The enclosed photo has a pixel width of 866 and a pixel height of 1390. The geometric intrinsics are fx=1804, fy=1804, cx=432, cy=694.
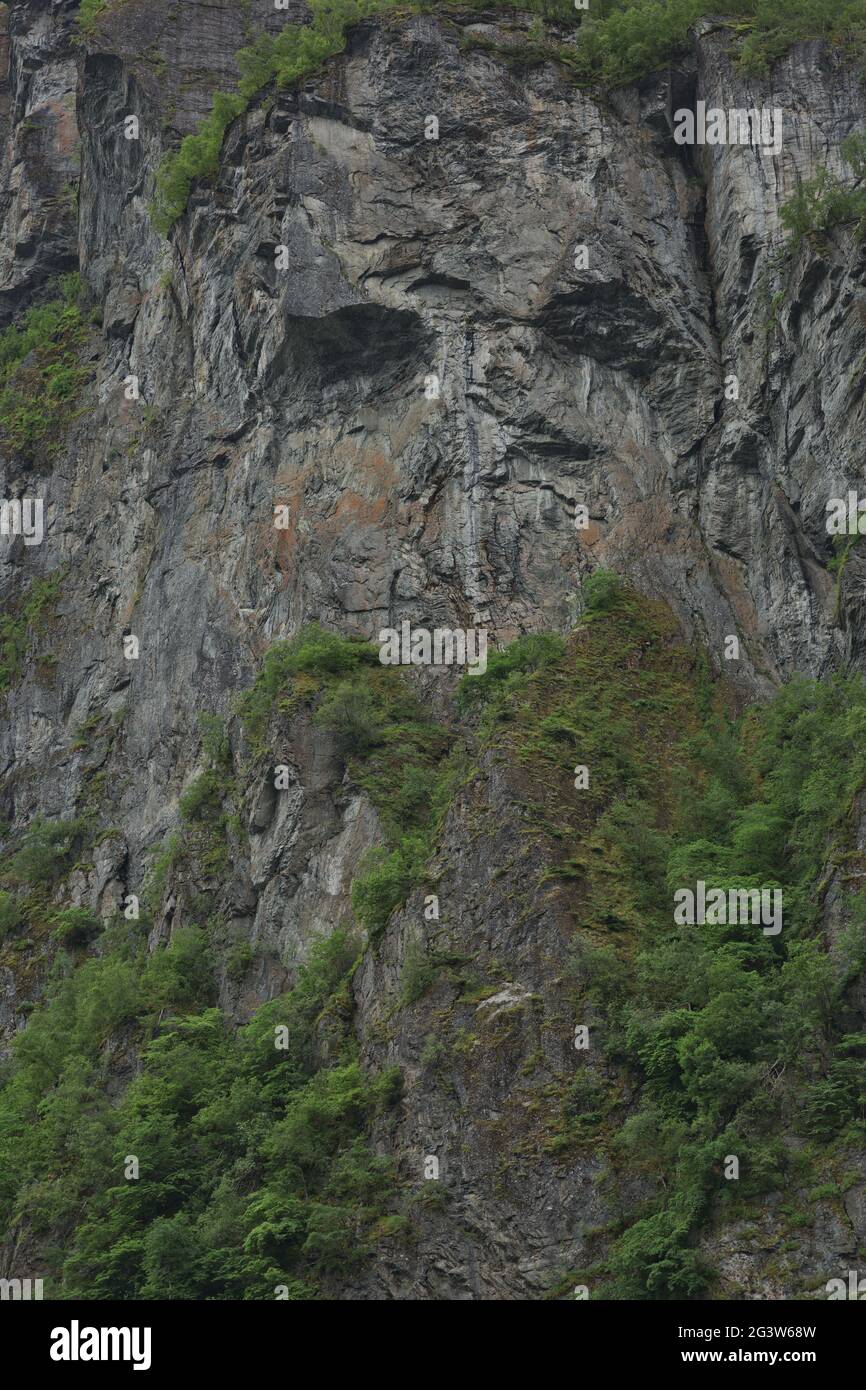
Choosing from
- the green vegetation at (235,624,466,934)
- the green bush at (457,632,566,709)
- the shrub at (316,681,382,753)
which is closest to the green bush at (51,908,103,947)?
the green vegetation at (235,624,466,934)

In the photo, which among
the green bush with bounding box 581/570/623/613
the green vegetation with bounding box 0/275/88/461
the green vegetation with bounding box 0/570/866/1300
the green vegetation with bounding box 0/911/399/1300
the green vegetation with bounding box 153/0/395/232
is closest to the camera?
the green vegetation with bounding box 0/570/866/1300

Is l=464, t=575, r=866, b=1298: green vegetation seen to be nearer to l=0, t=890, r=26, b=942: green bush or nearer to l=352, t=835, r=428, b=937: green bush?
l=352, t=835, r=428, b=937: green bush

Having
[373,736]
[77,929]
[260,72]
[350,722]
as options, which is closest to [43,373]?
[260,72]

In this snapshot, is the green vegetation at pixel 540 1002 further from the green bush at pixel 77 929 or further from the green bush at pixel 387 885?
the green bush at pixel 77 929

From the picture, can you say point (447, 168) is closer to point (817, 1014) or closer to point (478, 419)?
point (478, 419)

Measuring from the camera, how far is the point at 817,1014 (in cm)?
2750

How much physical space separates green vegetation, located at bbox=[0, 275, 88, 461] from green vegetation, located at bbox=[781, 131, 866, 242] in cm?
2488

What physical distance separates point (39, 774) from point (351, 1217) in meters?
23.7

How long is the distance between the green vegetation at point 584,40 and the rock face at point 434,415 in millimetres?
599

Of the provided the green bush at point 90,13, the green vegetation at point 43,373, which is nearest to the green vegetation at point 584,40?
the green vegetation at point 43,373

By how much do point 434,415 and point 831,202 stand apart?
10.5 metres

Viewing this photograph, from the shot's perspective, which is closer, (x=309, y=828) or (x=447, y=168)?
(x=309, y=828)

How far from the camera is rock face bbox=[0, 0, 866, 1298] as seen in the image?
4038 centimetres
